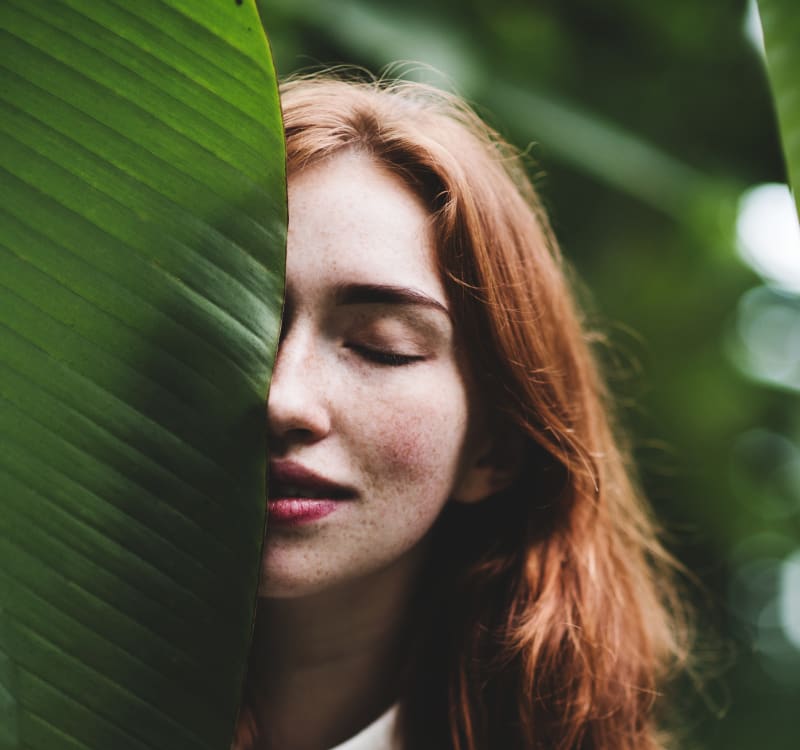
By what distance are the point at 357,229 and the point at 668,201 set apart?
0.98 m

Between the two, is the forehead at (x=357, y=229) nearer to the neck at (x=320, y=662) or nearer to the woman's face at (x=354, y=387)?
the woman's face at (x=354, y=387)

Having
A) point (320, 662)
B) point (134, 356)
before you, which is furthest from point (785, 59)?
point (320, 662)

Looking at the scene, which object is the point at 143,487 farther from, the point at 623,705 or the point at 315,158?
the point at 623,705

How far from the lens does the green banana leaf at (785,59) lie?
1.32 ft

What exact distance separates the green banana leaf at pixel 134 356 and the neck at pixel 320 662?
0.44 metres

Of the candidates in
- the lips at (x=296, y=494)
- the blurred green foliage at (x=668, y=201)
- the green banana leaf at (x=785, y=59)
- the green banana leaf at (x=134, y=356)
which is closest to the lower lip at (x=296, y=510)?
the lips at (x=296, y=494)

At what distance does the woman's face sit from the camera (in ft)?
2.18

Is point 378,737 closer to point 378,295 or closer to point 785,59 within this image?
point 378,295

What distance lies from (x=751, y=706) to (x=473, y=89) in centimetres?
374

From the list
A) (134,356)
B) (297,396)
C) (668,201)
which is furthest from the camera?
(668,201)

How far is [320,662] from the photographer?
0.83 m

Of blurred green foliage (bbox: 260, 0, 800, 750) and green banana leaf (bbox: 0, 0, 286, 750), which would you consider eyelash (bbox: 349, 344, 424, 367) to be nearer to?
green banana leaf (bbox: 0, 0, 286, 750)

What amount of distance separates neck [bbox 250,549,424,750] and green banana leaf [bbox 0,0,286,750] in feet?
1.43

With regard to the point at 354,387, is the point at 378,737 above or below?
below
